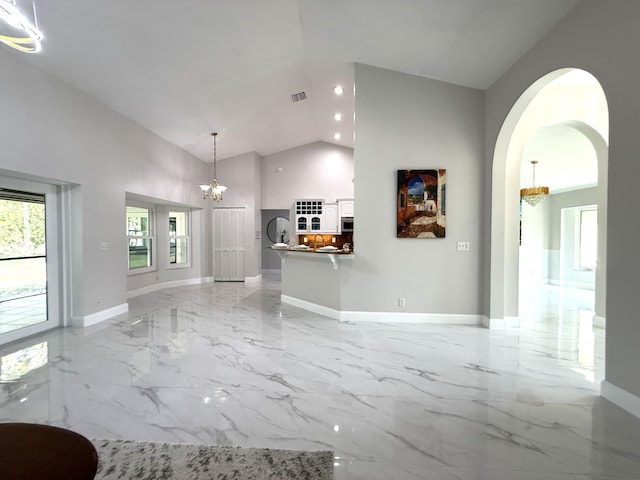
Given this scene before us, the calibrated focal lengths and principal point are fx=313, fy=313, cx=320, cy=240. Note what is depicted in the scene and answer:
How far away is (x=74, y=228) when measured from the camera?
14.1 feet

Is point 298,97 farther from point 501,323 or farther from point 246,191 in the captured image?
point 501,323

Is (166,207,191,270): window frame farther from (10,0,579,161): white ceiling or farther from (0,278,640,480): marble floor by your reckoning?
(0,278,640,480): marble floor

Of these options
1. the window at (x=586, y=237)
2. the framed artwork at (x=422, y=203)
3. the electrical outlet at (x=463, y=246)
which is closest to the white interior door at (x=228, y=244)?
the framed artwork at (x=422, y=203)

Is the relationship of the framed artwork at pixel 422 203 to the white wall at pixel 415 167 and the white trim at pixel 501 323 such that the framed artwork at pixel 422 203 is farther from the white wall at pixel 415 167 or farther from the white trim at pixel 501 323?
the white trim at pixel 501 323

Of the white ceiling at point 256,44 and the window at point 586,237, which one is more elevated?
the white ceiling at point 256,44

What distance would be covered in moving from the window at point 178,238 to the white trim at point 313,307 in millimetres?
3607

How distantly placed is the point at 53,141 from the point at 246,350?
343 cm

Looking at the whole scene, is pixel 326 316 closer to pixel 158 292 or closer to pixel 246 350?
pixel 246 350

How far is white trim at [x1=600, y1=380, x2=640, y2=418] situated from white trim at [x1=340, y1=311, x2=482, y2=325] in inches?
76.2

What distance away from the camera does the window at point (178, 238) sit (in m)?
7.88

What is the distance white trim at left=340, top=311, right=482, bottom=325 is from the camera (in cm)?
437

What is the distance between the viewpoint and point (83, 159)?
4.26m

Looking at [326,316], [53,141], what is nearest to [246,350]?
[326,316]

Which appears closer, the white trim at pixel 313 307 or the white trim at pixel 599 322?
the white trim at pixel 599 322
